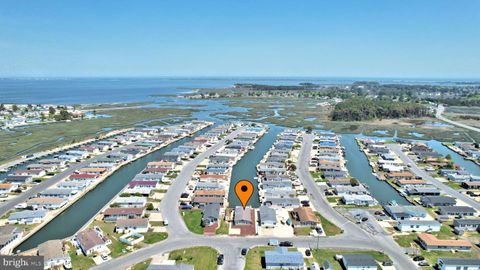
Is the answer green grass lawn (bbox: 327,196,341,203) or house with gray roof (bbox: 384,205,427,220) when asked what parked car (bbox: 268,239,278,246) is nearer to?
green grass lawn (bbox: 327,196,341,203)

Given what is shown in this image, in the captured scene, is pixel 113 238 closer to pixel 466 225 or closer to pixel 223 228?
pixel 223 228

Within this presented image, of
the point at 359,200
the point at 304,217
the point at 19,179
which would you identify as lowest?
the point at 359,200

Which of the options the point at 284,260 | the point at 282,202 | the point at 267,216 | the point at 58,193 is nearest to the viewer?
the point at 284,260

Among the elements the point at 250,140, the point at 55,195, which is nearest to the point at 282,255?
the point at 55,195

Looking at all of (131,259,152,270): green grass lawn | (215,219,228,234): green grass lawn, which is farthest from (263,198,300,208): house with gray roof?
(131,259,152,270): green grass lawn

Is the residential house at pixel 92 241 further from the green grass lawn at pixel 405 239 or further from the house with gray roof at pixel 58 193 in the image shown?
the green grass lawn at pixel 405 239

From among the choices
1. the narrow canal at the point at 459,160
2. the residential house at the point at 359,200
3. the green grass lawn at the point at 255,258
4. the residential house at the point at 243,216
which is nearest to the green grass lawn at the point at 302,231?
the green grass lawn at the point at 255,258

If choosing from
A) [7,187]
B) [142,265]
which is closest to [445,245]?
[142,265]
